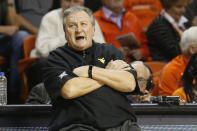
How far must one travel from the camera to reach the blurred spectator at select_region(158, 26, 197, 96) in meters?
4.50

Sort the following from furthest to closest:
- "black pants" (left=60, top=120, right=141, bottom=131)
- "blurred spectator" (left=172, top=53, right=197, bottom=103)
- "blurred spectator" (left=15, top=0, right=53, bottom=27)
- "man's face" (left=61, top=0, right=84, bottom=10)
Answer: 1. "blurred spectator" (left=15, top=0, right=53, bottom=27)
2. "man's face" (left=61, top=0, right=84, bottom=10)
3. "blurred spectator" (left=172, top=53, right=197, bottom=103)
4. "black pants" (left=60, top=120, right=141, bottom=131)

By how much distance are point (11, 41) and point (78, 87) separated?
2873mm

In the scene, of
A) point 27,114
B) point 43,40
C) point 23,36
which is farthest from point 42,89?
point 23,36

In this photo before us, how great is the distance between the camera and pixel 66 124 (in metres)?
2.56

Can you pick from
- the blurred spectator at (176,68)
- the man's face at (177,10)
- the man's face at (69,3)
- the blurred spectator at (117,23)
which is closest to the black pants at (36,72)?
the man's face at (69,3)

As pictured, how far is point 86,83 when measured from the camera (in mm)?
2584

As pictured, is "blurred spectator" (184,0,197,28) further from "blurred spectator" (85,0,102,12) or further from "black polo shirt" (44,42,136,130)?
"black polo shirt" (44,42,136,130)

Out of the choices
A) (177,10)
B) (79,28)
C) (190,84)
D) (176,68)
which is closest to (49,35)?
(176,68)

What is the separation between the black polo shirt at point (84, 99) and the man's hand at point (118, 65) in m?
0.04

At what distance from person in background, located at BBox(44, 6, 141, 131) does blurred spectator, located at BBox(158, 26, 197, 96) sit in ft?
5.90

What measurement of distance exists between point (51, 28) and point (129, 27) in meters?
1.02

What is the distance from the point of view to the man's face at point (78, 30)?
275 cm

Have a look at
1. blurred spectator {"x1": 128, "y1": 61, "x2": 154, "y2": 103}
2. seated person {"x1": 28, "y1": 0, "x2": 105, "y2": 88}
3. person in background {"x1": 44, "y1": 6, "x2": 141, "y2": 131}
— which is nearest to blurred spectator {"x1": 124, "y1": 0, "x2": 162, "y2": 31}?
seated person {"x1": 28, "y1": 0, "x2": 105, "y2": 88}

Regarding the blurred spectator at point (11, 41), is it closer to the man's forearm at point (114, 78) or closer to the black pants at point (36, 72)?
the black pants at point (36, 72)
